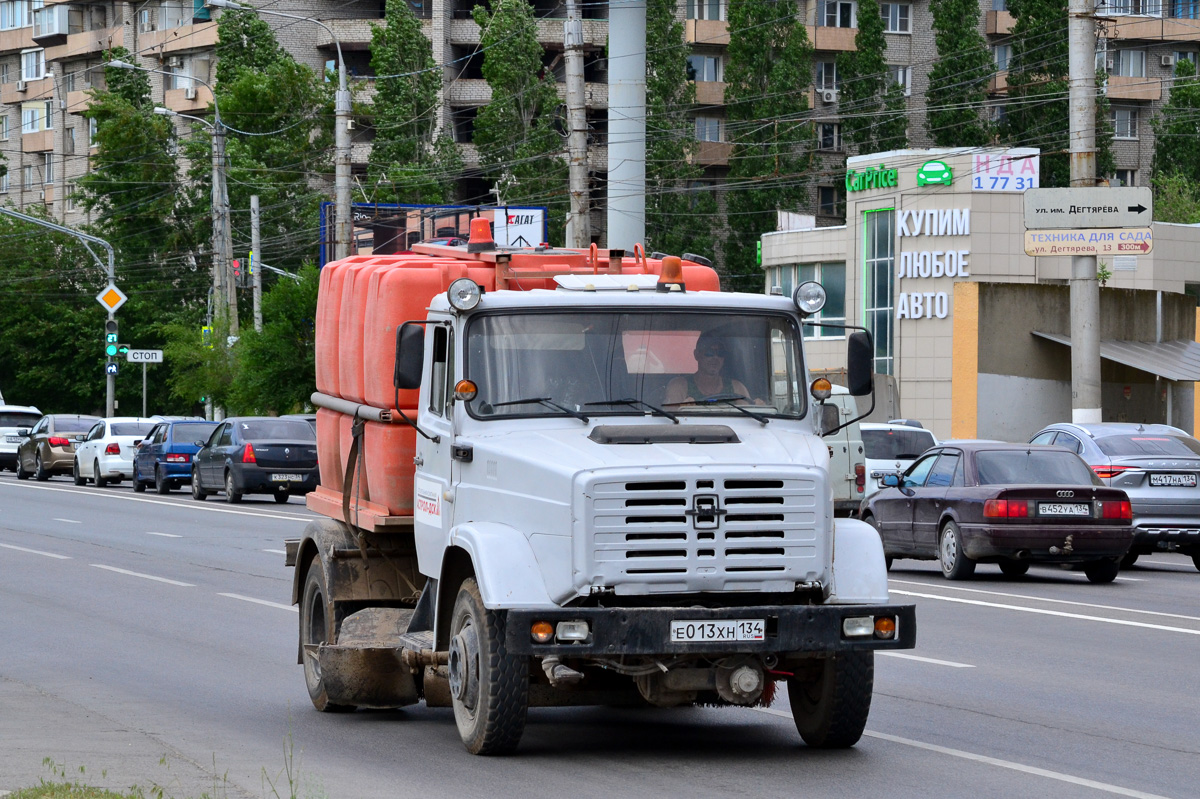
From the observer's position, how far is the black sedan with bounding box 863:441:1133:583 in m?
19.0

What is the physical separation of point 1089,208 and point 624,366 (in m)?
20.0

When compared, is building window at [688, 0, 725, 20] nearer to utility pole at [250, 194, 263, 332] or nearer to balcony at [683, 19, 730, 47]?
balcony at [683, 19, 730, 47]

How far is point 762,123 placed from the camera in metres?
77.4

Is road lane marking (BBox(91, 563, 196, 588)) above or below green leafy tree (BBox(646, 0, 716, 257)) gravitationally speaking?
below

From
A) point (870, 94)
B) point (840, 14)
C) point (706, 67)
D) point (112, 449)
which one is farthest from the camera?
point (706, 67)

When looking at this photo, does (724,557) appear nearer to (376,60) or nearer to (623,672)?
(623,672)

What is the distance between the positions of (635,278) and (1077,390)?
19877 millimetres

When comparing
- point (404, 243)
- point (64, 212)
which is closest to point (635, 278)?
point (404, 243)

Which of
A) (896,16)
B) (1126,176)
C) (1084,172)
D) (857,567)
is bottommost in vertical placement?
(857,567)

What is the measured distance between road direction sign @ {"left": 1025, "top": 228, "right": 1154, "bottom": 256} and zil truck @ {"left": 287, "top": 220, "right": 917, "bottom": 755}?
711 inches

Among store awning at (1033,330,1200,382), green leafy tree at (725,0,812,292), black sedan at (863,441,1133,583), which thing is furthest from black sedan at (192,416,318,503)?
green leafy tree at (725,0,812,292)

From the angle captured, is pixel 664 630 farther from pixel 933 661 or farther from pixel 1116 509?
pixel 1116 509

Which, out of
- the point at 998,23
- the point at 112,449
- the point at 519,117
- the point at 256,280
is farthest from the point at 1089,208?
the point at 998,23

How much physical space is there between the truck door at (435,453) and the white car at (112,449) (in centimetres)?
3467
